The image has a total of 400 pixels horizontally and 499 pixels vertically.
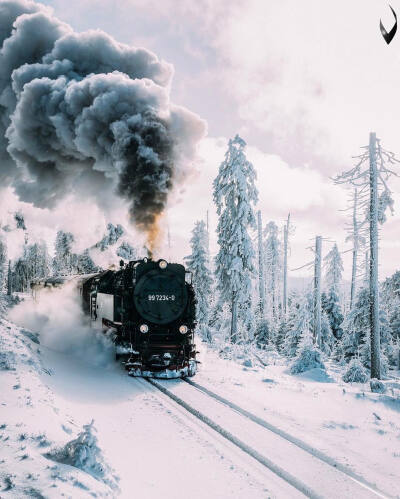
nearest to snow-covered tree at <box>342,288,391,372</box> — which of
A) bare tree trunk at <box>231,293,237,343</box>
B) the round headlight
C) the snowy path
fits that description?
bare tree trunk at <box>231,293,237,343</box>

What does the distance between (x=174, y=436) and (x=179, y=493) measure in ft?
5.83

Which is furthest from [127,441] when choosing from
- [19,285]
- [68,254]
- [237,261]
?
[19,285]

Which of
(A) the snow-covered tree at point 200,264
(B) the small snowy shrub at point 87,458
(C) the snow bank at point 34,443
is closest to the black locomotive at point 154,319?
(C) the snow bank at point 34,443

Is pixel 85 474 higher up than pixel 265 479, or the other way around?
pixel 85 474

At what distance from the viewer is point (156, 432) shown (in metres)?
6.85

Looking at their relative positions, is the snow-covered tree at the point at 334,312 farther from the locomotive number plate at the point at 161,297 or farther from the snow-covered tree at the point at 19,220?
the snow-covered tree at the point at 19,220

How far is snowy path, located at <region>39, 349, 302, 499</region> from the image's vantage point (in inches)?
197

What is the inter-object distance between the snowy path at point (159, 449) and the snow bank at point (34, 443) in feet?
2.17

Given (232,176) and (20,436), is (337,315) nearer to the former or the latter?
(232,176)

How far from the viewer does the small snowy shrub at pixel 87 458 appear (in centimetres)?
464

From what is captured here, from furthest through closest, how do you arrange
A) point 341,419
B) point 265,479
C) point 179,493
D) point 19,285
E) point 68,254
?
point 19,285
point 68,254
point 341,419
point 265,479
point 179,493

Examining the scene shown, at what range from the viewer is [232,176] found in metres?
22.2

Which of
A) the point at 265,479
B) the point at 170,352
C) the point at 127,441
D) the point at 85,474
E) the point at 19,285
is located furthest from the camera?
the point at 19,285

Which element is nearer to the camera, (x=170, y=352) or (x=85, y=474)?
Answer: (x=85, y=474)
